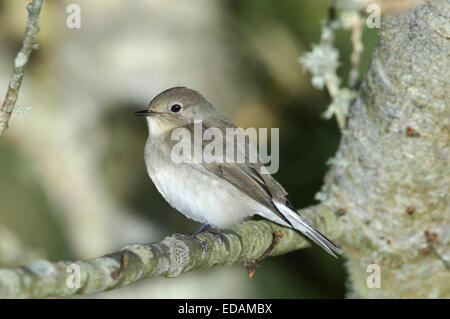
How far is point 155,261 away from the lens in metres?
2.74

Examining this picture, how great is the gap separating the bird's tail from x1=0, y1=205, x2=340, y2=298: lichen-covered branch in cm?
12

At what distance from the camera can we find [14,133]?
625 centimetres

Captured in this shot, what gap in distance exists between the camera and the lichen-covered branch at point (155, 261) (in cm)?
218

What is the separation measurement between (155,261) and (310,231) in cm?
147

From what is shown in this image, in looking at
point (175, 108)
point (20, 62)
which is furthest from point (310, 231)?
point (20, 62)

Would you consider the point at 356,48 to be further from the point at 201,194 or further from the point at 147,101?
the point at 147,101

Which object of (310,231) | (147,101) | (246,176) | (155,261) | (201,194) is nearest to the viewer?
(155,261)

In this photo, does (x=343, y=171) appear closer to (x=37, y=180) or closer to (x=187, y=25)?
(x=187, y=25)

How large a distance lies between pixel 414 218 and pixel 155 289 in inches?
117

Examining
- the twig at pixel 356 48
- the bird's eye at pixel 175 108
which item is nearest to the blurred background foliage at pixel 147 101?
the twig at pixel 356 48

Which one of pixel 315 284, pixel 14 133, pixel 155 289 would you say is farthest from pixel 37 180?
pixel 315 284

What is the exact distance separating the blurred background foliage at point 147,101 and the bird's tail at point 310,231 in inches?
74.5

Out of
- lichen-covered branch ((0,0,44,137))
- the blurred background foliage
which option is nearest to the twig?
the blurred background foliage

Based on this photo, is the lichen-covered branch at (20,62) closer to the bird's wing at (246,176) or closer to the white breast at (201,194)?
the white breast at (201,194)
